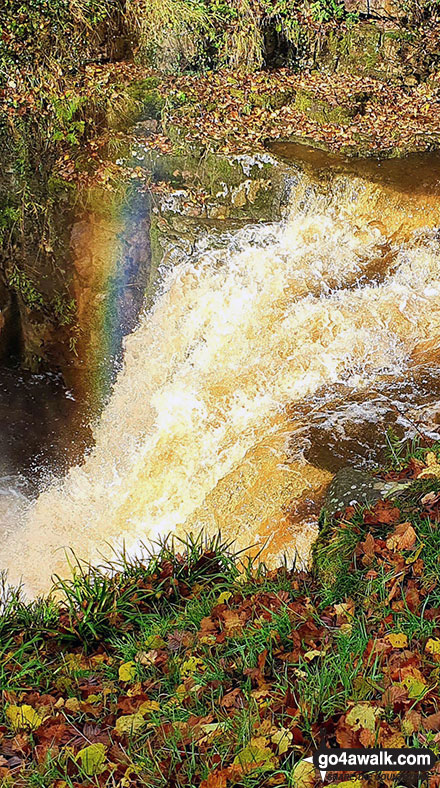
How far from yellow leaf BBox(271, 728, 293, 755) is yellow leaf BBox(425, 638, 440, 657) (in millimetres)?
652

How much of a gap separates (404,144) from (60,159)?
4.38m

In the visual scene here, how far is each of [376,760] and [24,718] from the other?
58.4 inches

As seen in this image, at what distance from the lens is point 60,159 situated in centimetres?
880

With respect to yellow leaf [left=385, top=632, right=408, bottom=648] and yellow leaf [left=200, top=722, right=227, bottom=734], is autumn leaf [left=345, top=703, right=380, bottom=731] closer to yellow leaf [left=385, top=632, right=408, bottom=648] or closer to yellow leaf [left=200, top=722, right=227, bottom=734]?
yellow leaf [left=385, top=632, right=408, bottom=648]

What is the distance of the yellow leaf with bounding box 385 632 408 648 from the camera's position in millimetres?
2762

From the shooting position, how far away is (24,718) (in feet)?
9.41

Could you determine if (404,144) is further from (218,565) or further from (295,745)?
(295,745)

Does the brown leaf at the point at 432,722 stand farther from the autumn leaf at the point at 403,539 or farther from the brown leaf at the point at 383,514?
the brown leaf at the point at 383,514

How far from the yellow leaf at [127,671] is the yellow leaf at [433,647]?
52.5 inches

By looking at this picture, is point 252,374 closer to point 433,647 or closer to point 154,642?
point 154,642

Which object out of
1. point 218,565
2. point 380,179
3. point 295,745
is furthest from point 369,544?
point 380,179

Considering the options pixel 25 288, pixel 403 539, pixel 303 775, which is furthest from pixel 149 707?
pixel 25 288

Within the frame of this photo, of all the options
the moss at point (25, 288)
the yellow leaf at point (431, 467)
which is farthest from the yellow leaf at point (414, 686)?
the moss at point (25, 288)

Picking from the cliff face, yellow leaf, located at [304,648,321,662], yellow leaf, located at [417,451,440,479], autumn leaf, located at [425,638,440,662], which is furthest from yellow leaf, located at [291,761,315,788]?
the cliff face
